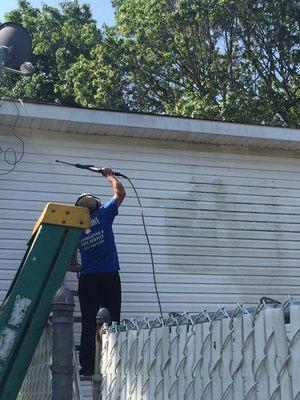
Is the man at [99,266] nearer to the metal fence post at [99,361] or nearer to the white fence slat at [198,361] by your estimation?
the metal fence post at [99,361]

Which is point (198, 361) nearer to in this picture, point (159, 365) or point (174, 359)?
point (174, 359)

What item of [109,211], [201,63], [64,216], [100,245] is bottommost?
[64,216]

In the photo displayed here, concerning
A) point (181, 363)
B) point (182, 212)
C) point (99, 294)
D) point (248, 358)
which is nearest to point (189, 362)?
point (181, 363)

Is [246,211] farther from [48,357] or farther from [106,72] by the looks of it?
[106,72]

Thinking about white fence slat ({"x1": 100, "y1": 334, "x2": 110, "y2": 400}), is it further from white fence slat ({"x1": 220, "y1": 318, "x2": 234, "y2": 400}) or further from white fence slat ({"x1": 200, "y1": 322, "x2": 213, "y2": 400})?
white fence slat ({"x1": 220, "y1": 318, "x2": 234, "y2": 400})

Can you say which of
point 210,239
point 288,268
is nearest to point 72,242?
point 210,239

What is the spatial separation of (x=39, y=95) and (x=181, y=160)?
17.6m

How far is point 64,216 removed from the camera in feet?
11.6

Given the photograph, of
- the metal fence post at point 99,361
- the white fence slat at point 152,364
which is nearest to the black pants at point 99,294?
the metal fence post at point 99,361

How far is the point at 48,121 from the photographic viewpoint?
7.22 meters

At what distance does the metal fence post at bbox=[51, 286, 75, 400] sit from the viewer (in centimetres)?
319

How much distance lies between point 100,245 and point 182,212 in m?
2.15

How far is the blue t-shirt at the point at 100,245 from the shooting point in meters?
5.76

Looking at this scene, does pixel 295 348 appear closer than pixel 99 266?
Yes
